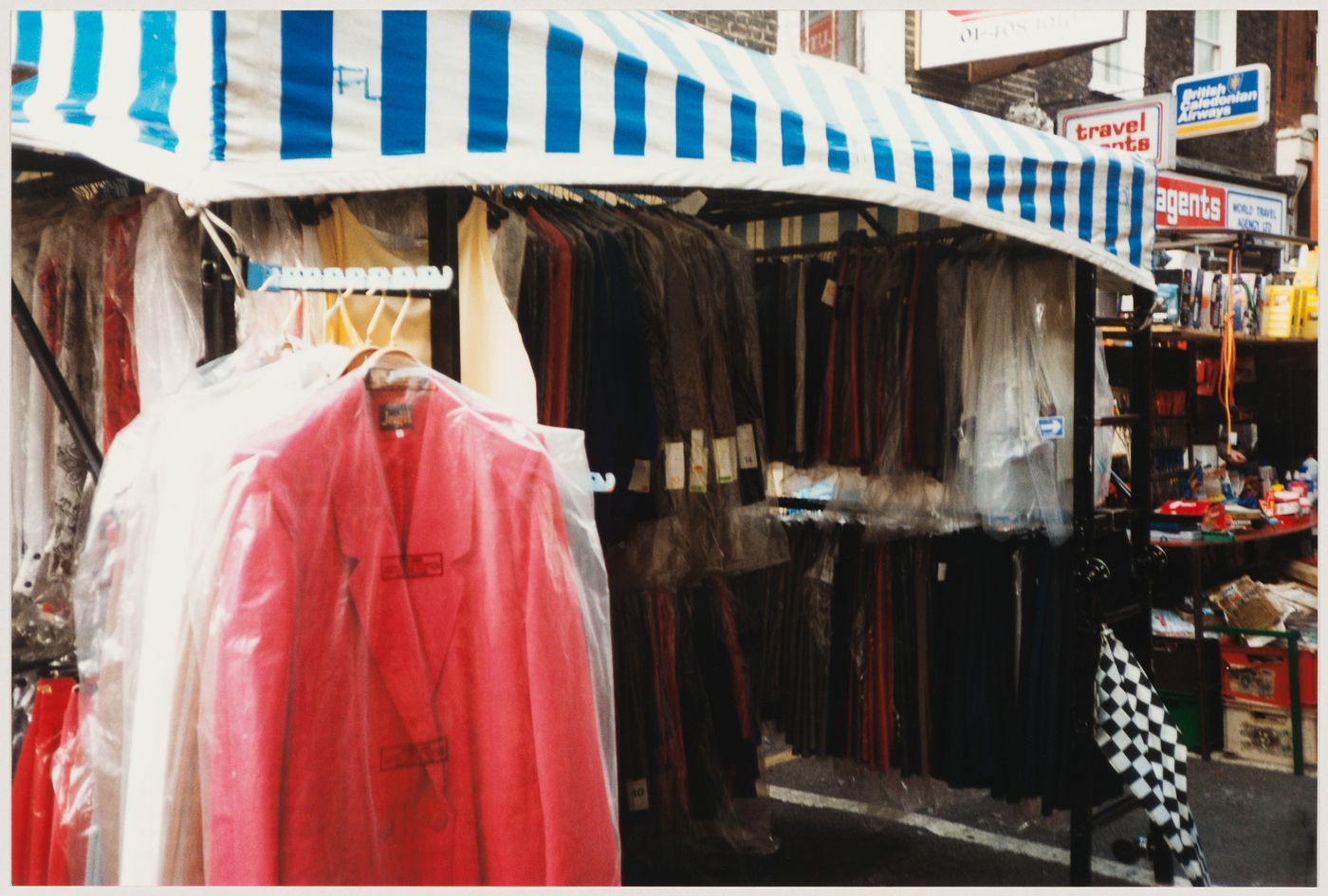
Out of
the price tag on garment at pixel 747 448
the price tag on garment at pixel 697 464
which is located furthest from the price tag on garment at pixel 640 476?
the price tag on garment at pixel 747 448

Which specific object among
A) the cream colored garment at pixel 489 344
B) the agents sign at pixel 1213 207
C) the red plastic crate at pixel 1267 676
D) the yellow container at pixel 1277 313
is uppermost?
the agents sign at pixel 1213 207

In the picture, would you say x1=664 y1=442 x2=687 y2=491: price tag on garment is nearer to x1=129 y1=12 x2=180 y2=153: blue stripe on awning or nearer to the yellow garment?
the yellow garment

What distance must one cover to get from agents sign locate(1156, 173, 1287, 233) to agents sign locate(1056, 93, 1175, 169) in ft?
2.73

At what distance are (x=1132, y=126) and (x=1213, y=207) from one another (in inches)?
92.7

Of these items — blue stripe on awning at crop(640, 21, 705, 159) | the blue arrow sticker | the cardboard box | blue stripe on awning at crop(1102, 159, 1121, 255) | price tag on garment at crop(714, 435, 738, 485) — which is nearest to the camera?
blue stripe on awning at crop(640, 21, 705, 159)

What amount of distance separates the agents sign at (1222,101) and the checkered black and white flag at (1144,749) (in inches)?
314

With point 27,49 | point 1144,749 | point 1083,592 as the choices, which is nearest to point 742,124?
point 27,49

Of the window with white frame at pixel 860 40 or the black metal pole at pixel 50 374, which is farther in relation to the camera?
the window with white frame at pixel 860 40

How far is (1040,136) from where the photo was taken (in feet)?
12.7

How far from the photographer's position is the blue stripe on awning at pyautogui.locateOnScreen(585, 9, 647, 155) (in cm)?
267

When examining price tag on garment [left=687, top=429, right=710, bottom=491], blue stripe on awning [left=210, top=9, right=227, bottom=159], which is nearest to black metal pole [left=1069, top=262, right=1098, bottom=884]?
price tag on garment [left=687, top=429, right=710, bottom=491]

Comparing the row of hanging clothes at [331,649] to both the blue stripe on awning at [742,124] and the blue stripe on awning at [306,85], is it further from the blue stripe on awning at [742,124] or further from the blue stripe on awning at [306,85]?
the blue stripe on awning at [742,124]

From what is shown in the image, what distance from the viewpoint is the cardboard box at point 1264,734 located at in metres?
6.22

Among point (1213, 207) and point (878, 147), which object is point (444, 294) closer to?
point (878, 147)
